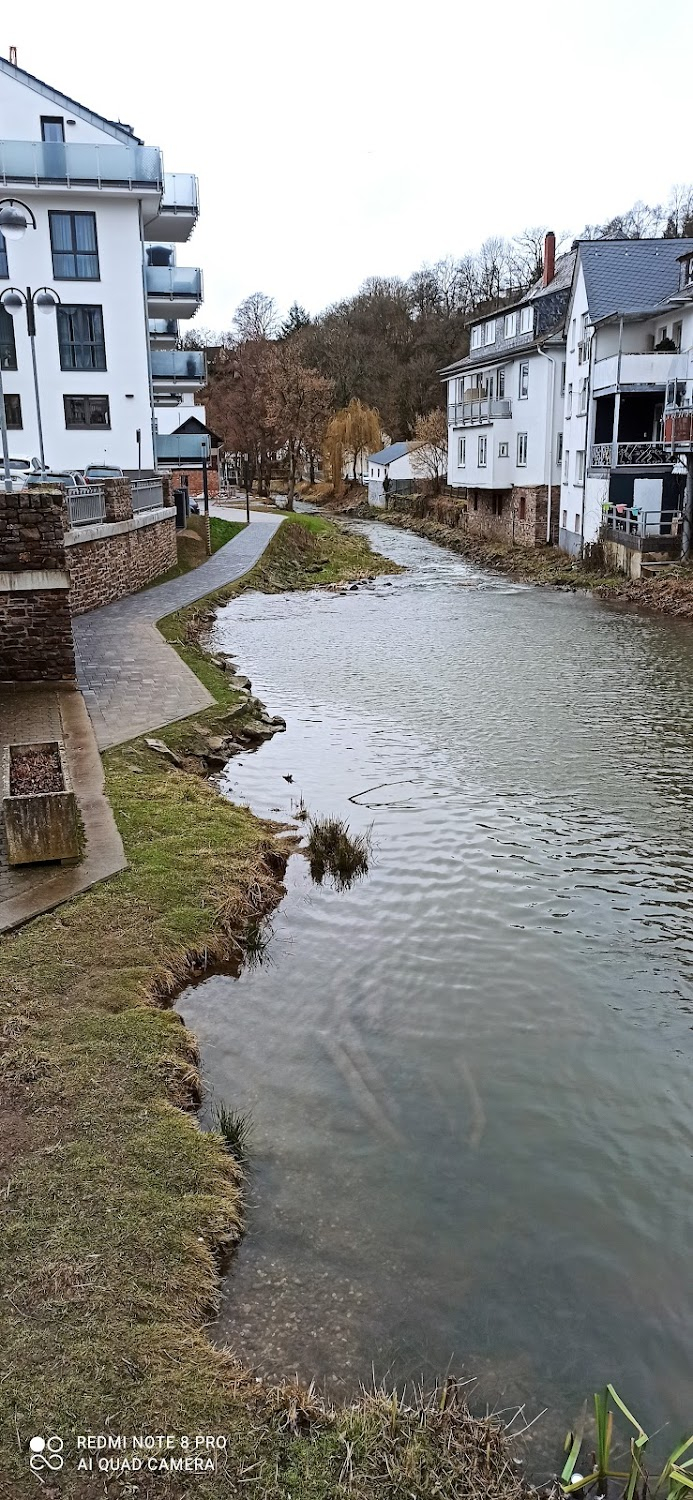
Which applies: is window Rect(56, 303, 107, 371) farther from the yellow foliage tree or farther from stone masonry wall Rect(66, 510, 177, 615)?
the yellow foliage tree

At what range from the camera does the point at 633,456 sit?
34781 millimetres

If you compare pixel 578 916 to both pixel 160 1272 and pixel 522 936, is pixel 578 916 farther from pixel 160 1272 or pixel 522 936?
pixel 160 1272

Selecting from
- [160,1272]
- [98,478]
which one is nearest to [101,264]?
[98,478]

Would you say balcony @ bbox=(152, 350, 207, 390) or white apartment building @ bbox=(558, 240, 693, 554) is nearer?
white apartment building @ bbox=(558, 240, 693, 554)

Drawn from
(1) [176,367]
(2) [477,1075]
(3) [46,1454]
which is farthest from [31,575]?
(1) [176,367]

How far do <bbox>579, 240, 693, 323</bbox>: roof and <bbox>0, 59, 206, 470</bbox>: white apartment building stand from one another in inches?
570

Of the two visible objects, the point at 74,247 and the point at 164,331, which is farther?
the point at 164,331

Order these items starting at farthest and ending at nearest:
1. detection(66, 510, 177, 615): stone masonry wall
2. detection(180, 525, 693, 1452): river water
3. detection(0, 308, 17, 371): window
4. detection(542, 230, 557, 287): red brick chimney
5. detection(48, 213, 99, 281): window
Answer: detection(542, 230, 557, 287): red brick chimney → detection(48, 213, 99, 281): window → detection(0, 308, 17, 371): window → detection(66, 510, 177, 615): stone masonry wall → detection(180, 525, 693, 1452): river water

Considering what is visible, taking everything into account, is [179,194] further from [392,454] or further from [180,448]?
[392,454]

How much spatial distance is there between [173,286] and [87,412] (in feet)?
22.5

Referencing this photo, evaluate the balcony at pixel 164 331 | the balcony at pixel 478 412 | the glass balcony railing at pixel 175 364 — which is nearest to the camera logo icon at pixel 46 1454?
the glass balcony railing at pixel 175 364

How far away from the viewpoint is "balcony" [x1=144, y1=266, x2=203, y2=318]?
38.6 meters

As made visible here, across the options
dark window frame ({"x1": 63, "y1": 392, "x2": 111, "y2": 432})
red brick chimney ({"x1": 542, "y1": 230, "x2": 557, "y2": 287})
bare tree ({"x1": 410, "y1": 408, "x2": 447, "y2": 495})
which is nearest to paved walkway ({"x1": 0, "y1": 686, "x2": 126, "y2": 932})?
dark window frame ({"x1": 63, "y1": 392, "x2": 111, "y2": 432})

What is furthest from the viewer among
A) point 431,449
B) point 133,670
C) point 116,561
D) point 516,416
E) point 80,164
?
point 431,449
